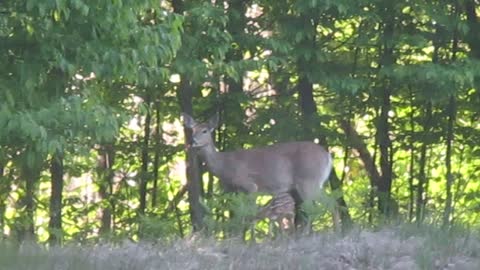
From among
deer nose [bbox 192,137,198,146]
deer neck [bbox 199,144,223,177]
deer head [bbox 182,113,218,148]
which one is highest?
deer head [bbox 182,113,218,148]

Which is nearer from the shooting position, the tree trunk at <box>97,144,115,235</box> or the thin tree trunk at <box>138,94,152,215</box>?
the thin tree trunk at <box>138,94,152,215</box>

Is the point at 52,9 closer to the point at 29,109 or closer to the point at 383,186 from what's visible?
the point at 29,109

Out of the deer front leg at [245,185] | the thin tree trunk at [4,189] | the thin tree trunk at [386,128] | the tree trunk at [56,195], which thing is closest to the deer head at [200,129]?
the deer front leg at [245,185]

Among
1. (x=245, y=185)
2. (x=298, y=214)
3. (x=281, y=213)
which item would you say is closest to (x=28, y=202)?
(x=245, y=185)

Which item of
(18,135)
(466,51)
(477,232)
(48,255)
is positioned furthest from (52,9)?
(466,51)

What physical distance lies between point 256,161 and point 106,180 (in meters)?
3.38

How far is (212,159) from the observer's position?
15250mm

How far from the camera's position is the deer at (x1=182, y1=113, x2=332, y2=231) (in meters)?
15.1

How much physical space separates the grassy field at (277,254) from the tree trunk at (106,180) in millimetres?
7761

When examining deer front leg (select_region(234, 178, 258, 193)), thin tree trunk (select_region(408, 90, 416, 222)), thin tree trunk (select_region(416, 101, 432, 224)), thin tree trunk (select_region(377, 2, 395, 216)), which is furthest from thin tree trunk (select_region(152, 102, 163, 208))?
thin tree trunk (select_region(416, 101, 432, 224))

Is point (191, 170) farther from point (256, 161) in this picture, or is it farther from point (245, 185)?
point (256, 161)

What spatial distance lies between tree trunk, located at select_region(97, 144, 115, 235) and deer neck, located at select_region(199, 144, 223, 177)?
2.25m

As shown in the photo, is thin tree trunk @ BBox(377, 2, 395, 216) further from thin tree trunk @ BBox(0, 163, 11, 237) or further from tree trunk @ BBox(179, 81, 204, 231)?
thin tree trunk @ BBox(0, 163, 11, 237)

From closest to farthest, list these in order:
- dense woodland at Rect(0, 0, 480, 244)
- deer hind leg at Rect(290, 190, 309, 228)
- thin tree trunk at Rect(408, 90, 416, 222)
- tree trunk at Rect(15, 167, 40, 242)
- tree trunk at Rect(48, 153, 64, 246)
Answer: dense woodland at Rect(0, 0, 480, 244) → deer hind leg at Rect(290, 190, 309, 228) → tree trunk at Rect(15, 167, 40, 242) → tree trunk at Rect(48, 153, 64, 246) → thin tree trunk at Rect(408, 90, 416, 222)
